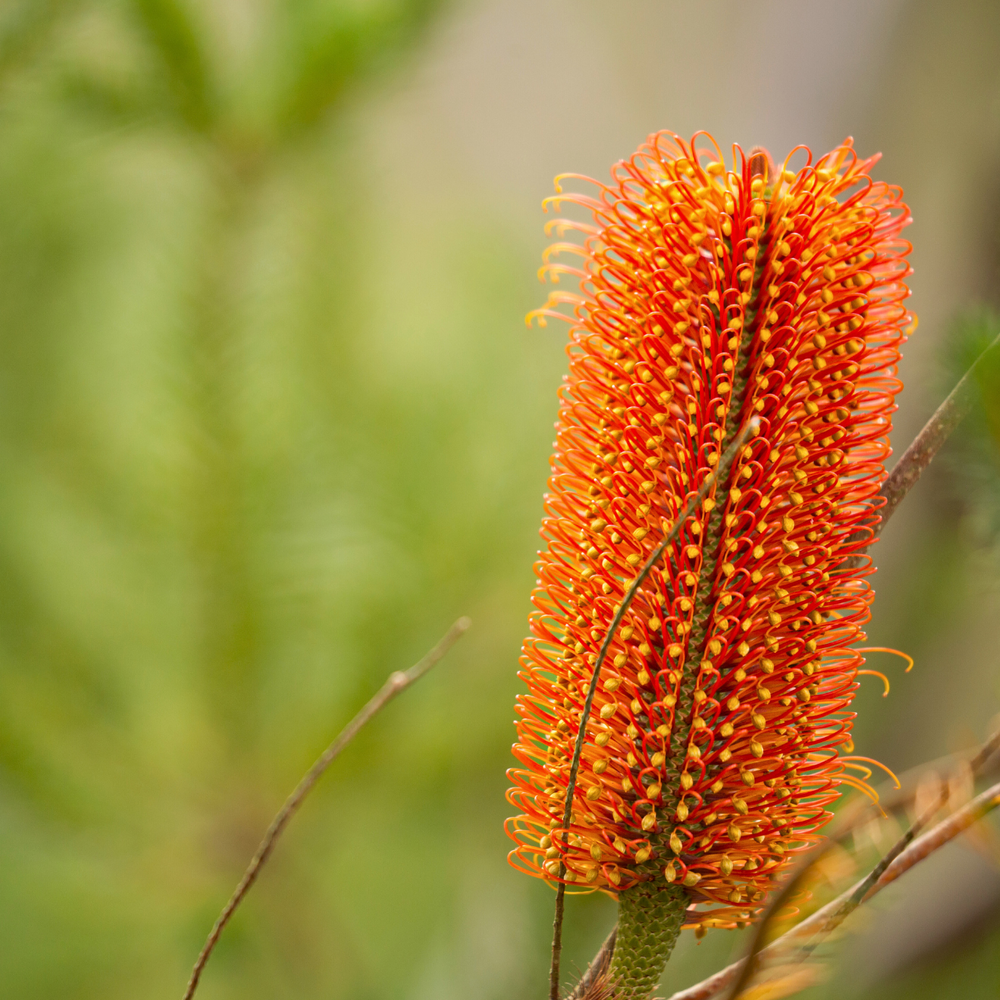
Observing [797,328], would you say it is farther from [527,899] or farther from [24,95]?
[24,95]

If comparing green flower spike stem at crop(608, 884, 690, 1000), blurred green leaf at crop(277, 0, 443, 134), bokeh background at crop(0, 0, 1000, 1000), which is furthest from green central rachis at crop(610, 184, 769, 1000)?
blurred green leaf at crop(277, 0, 443, 134)

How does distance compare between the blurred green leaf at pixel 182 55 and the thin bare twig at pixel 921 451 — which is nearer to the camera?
the thin bare twig at pixel 921 451

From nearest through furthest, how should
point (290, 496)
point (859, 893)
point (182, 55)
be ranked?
point (859, 893)
point (182, 55)
point (290, 496)

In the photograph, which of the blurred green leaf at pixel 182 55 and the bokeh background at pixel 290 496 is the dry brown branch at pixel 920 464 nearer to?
the bokeh background at pixel 290 496

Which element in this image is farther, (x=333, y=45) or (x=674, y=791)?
(x=333, y=45)

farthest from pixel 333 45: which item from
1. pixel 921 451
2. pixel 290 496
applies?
pixel 921 451

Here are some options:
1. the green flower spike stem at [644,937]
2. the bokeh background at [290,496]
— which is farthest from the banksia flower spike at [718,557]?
the bokeh background at [290,496]

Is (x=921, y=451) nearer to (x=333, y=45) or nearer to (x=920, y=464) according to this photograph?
(x=920, y=464)

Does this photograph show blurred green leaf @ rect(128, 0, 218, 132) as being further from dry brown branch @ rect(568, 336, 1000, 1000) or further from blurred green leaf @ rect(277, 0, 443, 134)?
dry brown branch @ rect(568, 336, 1000, 1000)

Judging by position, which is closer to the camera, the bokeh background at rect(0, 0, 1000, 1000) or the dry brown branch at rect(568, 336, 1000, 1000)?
the dry brown branch at rect(568, 336, 1000, 1000)
